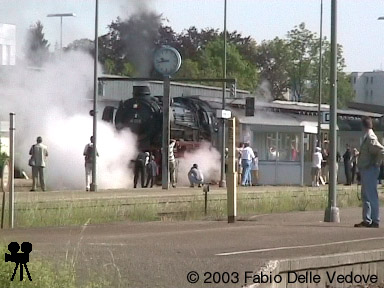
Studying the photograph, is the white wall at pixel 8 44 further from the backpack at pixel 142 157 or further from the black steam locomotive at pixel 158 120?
the backpack at pixel 142 157

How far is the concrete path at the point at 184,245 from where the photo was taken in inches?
433

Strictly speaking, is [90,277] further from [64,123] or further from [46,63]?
[46,63]

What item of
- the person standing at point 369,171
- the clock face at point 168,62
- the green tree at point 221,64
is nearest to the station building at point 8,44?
the clock face at point 168,62

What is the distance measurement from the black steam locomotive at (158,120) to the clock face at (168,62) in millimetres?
3466

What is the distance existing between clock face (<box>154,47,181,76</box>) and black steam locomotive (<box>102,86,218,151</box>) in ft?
11.4

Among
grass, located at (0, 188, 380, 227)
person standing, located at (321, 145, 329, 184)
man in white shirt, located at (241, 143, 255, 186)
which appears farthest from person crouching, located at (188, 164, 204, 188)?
grass, located at (0, 188, 380, 227)

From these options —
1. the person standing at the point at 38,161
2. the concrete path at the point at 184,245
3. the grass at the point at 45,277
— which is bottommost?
the concrete path at the point at 184,245

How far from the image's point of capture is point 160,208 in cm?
2370

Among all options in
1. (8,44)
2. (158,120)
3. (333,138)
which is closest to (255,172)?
(158,120)

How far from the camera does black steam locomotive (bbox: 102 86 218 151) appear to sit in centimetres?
4131

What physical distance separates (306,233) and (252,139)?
28.3m

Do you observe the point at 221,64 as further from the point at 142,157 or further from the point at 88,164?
the point at 88,164

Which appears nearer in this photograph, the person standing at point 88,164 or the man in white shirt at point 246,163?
the person standing at point 88,164

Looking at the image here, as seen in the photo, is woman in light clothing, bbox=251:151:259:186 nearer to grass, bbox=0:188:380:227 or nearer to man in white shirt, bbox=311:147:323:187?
man in white shirt, bbox=311:147:323:187
